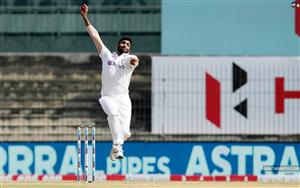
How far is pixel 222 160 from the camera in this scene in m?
33.6

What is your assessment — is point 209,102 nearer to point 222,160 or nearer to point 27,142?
point 222,160

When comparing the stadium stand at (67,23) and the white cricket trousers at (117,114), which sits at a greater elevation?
the stadium stand at (67,23)

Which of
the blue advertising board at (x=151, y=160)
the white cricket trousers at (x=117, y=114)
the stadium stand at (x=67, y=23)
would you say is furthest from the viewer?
the stadium stand at (x=67, y=23)

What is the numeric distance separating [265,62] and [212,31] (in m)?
1.96

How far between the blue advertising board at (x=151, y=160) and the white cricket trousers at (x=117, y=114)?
1683 cm

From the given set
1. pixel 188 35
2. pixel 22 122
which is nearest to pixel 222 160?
pixel 188 35

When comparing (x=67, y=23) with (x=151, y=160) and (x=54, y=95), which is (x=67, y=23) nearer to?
(x=54, y=95)

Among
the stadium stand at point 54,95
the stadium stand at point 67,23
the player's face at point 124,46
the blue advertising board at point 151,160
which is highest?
the stadium stand at point 67,23

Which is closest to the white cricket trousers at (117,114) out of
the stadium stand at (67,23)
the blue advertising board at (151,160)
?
the blue advertising board at (151,160)

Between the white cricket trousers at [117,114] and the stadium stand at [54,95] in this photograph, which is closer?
the white cricket trousers at [117,114]

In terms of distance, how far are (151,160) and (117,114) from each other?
1715 centimetres

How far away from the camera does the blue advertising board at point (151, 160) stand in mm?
33375

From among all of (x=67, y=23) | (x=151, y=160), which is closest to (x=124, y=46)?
(x=151, y=160)

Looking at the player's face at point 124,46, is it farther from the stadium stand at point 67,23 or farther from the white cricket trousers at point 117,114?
the stadium stand at point 67,23
